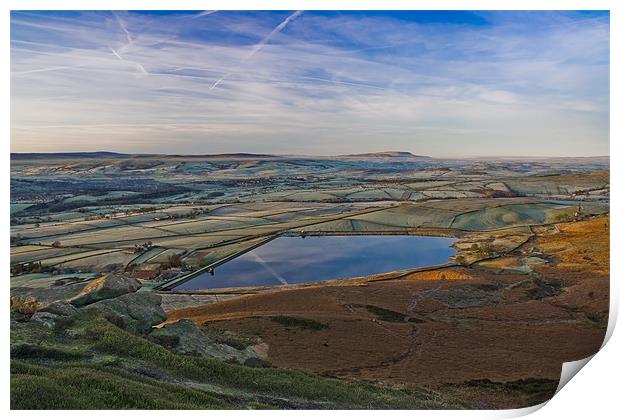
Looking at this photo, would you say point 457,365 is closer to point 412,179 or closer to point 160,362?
point 160,362

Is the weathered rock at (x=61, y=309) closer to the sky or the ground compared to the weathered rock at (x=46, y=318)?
closer to the sky

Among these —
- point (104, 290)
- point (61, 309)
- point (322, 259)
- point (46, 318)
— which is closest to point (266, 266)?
point (322, 259)

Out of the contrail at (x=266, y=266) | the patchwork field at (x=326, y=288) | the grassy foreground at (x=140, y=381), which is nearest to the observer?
the grassy foreground at (x=140, y=381)

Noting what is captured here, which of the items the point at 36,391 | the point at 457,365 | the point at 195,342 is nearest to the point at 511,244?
the point at 457,365

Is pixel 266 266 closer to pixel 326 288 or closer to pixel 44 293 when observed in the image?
pixel 326 288

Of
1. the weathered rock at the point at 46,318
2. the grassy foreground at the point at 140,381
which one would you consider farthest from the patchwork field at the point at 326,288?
the weathered rock at the point at 46,318

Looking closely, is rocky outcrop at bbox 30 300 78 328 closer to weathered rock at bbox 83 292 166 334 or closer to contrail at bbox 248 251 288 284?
weathered rock at bbox 83 292 166 334

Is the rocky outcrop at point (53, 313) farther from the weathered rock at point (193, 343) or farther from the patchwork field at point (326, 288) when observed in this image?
the weathered rock at point (193, 343)

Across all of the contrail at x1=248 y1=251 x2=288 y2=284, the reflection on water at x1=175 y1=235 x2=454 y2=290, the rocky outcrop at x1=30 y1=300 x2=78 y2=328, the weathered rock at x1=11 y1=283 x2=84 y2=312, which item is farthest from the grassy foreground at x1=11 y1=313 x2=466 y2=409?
the contrail at x1=248 y1=251 x2=288 y2=284
